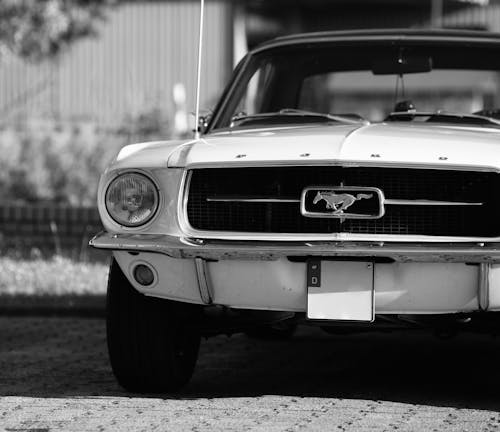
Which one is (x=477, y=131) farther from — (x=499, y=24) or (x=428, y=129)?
(x=499, y=24)

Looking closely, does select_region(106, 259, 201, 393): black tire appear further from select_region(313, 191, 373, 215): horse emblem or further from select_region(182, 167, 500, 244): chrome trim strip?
select_region(313, 191, 373, 215): horse emblem

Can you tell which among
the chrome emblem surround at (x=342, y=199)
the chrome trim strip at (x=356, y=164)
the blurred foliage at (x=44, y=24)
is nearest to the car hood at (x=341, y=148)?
the chrome trim strip at (x=356, y=164)

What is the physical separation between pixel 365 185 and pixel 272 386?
1.26 metres

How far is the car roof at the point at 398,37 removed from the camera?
6.61 metres

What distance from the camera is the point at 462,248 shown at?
193 inches

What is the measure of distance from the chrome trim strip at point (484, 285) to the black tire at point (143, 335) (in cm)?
124

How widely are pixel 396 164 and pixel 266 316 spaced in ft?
2.82

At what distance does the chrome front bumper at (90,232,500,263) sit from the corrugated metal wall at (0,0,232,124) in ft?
70.9

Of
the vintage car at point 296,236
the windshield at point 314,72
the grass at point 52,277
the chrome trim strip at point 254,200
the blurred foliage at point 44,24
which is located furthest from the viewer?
the blurred foliage at point 44,24

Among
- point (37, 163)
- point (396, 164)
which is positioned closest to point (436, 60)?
point (396, 164)

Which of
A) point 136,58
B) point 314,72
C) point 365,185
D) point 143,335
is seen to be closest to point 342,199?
point 365,185

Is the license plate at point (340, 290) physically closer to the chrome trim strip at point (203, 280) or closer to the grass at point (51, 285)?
the chrome trim strip at point (203, 280)

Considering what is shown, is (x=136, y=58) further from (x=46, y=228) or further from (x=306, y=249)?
(x=306, y=249)

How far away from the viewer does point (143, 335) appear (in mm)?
5445
